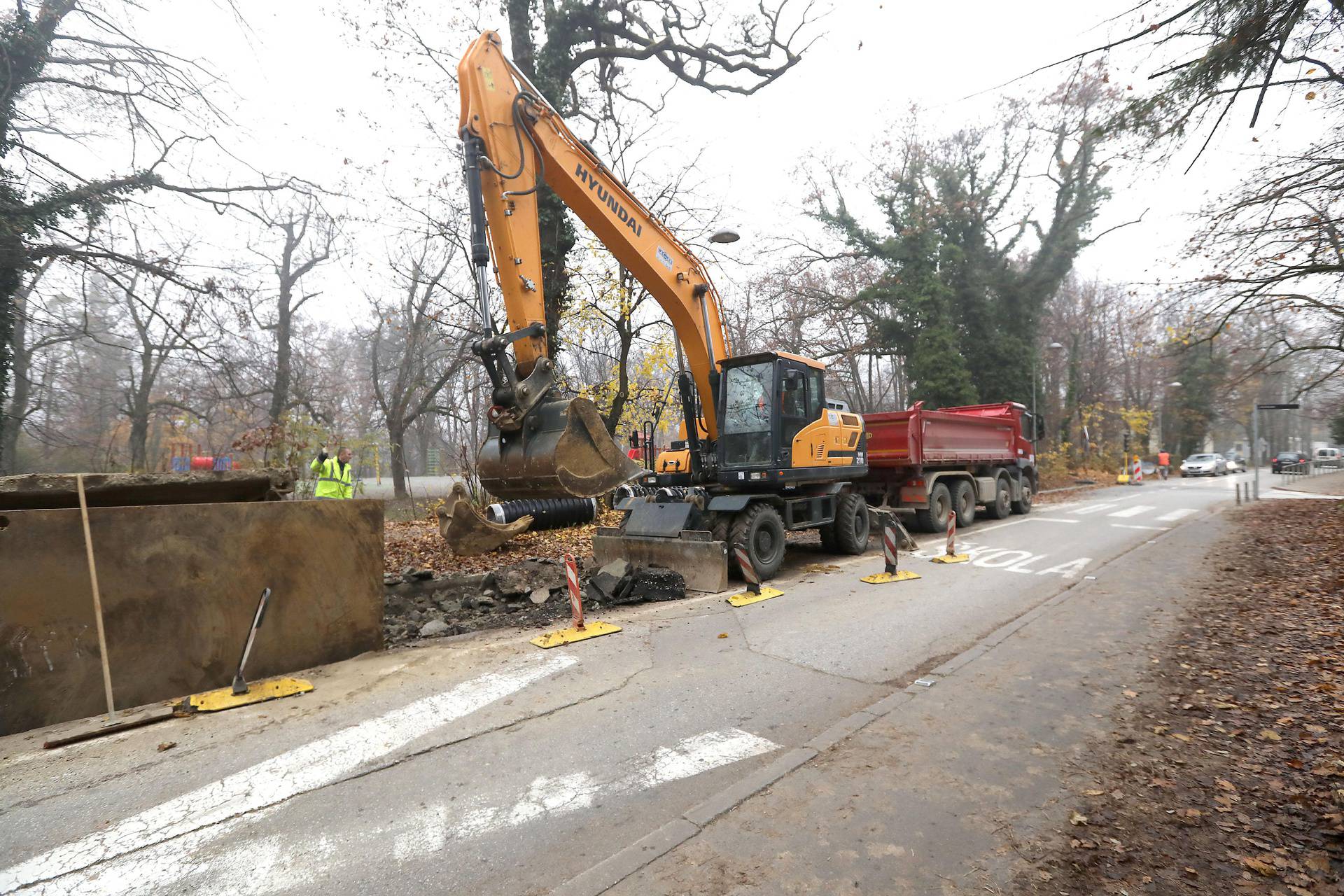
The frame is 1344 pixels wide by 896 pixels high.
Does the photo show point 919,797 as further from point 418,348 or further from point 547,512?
point 418,348

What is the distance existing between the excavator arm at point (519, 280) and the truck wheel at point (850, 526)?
16.3 ft

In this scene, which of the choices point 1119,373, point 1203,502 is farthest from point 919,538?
point 1119,373

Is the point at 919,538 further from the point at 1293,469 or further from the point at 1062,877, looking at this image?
the point at 1293,469

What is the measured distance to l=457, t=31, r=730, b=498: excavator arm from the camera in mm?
6449

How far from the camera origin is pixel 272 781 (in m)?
3.56

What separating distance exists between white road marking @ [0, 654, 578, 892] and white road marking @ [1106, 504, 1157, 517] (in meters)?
17.2

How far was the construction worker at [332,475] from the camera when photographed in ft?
41.5

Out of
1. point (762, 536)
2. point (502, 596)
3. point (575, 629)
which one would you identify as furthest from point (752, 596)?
point (502, 596)

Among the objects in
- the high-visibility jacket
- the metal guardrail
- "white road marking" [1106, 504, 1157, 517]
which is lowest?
the metal guardrail

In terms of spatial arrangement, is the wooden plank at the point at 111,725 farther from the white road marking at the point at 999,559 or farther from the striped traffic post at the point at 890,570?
the white road marking at the point at 999,559

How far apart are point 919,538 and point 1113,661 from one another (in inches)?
318

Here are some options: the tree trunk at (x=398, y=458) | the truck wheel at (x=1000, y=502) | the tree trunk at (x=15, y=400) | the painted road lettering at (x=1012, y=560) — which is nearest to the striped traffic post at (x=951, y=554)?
the painted road lettering at (x=1012, y=560)

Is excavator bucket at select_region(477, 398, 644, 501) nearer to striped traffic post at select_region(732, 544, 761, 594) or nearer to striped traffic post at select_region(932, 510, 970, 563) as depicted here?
striped traffic post at select_region(732, 544, 761, 594)

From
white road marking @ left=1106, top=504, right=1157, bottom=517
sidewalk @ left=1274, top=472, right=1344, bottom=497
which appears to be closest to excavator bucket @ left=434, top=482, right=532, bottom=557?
white road marking @ left=1106, top=504, right=1157, bottom=517
